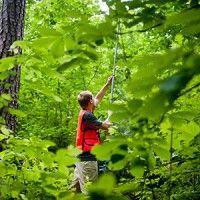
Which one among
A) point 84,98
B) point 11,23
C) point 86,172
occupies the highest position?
point 11,23

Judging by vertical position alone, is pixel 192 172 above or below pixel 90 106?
below

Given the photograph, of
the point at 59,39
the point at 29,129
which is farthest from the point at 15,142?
the point at 29,129

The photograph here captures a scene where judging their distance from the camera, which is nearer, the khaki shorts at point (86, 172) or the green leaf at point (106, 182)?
the green leaf at point (106, 182)

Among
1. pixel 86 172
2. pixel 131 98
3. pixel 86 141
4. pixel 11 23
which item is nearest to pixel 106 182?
pixel 131 98

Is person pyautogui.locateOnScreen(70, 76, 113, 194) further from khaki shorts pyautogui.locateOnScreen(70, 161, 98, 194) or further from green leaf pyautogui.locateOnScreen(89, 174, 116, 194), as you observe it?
green leaf pyautogui.locateOnScreen(89, 174, 116, 194)

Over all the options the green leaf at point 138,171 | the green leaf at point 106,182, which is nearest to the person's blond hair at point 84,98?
the green leaf at point 138,171

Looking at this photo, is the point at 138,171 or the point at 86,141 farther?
the point at 86,141

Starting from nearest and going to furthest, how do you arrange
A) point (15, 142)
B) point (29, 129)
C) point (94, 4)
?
1. point (15, 142)
2. point (29, 129)
3. point (94, 4)

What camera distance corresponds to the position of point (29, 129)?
7766 mm

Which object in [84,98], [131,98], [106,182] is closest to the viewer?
[106,182]

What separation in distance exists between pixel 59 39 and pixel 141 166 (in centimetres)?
55

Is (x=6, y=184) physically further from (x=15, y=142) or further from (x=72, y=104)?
(x=72, y=104)

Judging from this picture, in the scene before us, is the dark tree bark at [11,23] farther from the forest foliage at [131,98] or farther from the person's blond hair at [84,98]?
the forest foliage at [131,98]

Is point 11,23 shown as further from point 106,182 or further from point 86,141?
point 106,182
